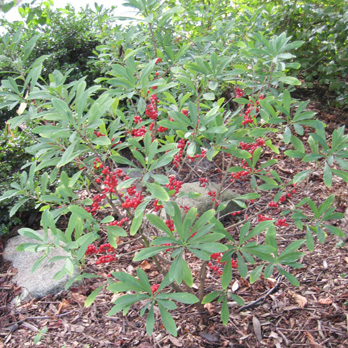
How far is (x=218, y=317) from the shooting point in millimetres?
2576

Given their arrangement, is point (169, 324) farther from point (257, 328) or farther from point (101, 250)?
point (257, 328)

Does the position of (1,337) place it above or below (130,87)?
below

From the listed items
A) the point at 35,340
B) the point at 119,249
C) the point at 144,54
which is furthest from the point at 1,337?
the point at 144,54

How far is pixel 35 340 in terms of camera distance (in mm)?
2611

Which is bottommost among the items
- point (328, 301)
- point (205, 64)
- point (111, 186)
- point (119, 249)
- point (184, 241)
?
point (328, 301)

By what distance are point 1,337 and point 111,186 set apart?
174 centimetres

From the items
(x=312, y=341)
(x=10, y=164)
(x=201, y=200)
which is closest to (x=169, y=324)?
(x=312, y=341)

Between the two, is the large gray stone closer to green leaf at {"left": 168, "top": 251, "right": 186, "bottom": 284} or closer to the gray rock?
the gray rock

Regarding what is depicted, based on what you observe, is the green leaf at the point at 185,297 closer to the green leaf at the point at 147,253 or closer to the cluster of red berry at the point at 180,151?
the green leaf at the point at 147,253

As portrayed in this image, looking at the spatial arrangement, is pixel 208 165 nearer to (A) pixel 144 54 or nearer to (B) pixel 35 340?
(A) pixel 144 54

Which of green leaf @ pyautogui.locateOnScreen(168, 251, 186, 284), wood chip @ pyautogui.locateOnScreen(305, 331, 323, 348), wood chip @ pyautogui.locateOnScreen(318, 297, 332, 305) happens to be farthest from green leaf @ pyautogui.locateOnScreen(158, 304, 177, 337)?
wood chip @ pyautogui.locateOnScreen(318, 297, 332, 305)

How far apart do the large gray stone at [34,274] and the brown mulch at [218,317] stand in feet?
0.23

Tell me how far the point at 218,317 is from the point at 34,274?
1.71 m

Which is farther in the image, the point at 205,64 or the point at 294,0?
the point at 294,0
